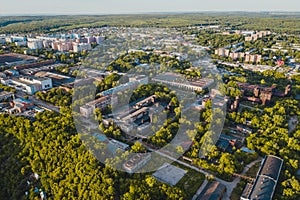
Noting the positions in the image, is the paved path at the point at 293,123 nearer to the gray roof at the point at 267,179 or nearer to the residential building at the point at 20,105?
the gray roof at the point at 267,179

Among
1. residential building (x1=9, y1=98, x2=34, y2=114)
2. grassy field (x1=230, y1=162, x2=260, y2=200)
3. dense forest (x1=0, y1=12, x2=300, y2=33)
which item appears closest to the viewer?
grassy field (x1=230, y1=162, x2=260, y2=200)

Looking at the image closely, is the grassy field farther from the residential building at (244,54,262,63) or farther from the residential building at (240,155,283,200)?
the residential building at (244,54,262,63)

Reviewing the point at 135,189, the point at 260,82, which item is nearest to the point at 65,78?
the point at 135,189

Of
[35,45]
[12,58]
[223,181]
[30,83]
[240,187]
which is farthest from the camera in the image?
[35,45]

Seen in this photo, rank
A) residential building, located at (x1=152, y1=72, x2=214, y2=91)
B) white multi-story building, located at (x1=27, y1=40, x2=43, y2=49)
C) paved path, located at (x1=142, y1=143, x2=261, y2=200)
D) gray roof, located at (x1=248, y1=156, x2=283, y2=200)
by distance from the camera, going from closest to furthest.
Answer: gray roof, located at (x1=248, y1=156, x2=283, y2=200)
paved path, located at (x1=142, y1=143, x2=261, y2=200)
residential building, located at (x1=152, y1=72, x2=214, y2=91)
white multi-story building, located at (x1=27, y1=40, x2=43, y2=49)

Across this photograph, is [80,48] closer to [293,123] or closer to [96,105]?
[96,105]

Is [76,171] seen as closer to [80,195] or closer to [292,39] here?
[80,195]

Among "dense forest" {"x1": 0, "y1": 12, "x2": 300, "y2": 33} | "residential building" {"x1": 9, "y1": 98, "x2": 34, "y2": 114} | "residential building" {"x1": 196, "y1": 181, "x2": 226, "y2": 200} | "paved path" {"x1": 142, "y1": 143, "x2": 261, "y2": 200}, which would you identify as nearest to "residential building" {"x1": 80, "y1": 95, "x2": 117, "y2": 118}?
"residential building" {"x1": 9, "y1": 98, "x2": 34, "y2": 114}

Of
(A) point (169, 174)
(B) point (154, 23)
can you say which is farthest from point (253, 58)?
(B) point (154, 23)

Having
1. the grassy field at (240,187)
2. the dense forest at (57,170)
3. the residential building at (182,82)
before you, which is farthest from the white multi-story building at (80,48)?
the grassy field at (240,187)

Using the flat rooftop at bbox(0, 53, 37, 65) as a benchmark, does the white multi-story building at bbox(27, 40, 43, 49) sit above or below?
above

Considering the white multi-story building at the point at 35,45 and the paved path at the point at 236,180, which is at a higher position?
the white multi-story building at the point at 35,45
